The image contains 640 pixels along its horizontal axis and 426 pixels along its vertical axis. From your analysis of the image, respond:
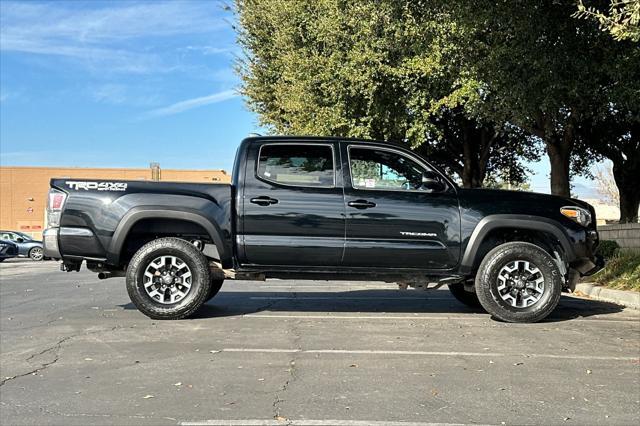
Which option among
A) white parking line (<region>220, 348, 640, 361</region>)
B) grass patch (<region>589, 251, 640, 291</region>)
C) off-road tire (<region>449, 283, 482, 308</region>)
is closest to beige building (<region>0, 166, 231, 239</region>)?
grass patch (<region>589, 251, 640, 291</region>)

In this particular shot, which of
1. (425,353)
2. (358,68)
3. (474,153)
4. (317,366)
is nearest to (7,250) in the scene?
(358,68)

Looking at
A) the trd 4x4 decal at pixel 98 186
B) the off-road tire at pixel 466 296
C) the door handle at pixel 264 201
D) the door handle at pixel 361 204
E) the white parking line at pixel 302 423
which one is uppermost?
the trd 4x4 decal at pixel 98 186

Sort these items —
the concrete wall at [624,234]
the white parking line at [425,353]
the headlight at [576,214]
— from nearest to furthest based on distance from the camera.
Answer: the white parking line at [425,353] → the headlight at [576,214] → the concrete wall at [624,234]

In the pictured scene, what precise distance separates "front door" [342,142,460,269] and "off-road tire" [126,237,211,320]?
5.58 ft

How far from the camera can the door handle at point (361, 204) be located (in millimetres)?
7094

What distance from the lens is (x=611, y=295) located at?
9812 mm

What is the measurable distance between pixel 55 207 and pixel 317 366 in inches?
153

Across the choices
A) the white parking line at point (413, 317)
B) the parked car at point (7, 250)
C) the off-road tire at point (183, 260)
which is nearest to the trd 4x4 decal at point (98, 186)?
the off-road tire at point (183, 260)

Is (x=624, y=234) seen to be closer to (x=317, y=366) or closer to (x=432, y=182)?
(x=432, y=182)

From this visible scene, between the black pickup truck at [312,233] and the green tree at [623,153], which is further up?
the green tree at [623,153]

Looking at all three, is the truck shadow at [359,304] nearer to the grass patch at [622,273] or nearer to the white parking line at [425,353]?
the grass patch at [622,273]

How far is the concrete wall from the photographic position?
39.6 ft

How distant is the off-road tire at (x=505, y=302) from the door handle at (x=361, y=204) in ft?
5.06

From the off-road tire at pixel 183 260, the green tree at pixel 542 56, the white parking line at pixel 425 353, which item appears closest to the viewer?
the white parking line at pixel 425 353
